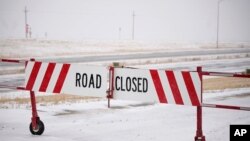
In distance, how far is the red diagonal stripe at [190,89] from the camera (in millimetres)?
7105

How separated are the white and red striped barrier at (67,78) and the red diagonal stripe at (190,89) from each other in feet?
4.87

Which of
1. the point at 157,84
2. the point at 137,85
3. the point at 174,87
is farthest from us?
the point at 137,85

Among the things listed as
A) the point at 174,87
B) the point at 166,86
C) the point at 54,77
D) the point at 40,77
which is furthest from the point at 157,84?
the point at 40,77

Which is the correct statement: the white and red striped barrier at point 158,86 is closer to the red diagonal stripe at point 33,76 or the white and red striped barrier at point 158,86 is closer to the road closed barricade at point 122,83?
the road closed barricade at point 122,83

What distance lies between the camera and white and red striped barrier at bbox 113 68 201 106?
23.4 feet

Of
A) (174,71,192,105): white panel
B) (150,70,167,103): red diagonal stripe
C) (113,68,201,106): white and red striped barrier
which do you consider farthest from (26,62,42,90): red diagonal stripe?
(174,71,192,105): white panel

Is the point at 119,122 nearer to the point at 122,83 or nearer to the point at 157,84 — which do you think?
the point at 122,83

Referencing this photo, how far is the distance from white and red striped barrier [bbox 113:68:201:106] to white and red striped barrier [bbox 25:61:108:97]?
339mm

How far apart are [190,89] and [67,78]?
244cm

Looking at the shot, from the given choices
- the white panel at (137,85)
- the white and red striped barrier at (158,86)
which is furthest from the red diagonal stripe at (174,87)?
the white panel at (137,85)

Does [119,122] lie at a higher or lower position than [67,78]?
lower

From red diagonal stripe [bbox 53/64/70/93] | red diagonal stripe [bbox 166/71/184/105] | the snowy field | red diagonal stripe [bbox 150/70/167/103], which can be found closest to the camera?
red diagonal stripe [bbox 166/71/184/105]

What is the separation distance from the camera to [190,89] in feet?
23.4

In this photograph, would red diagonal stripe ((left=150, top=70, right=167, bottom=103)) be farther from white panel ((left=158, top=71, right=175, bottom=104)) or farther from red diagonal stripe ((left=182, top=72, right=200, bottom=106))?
red diagonal stripe ((left=182, top=72, right=200, bottom=106))
